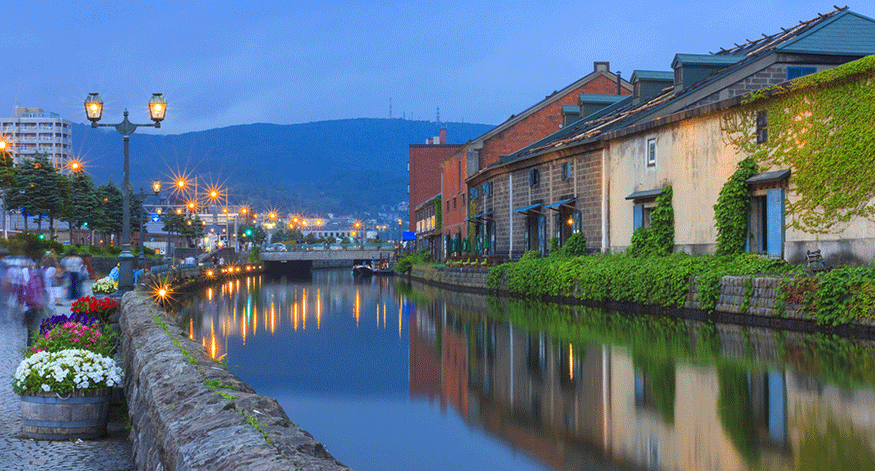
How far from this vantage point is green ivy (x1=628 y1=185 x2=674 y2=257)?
2991 cm

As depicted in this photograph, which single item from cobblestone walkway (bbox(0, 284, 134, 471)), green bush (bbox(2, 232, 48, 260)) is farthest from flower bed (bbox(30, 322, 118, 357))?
green bush (bbox(2, 232, 48, 260))

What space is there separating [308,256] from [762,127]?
284ft

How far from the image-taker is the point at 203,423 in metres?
5.66

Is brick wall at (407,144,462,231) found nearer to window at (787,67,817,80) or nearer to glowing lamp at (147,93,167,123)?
window at (787,67,817,80)

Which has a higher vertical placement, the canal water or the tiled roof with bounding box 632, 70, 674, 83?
the tiled roof with bounding box 632, 70, 674, 83

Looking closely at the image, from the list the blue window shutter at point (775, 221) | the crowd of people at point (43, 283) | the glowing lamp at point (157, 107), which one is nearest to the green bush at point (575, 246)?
the blue window shutter at point (775, 221)

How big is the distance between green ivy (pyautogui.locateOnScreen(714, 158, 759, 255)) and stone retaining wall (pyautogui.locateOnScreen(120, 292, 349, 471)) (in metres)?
19.9

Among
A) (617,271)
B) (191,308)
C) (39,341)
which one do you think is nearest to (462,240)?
(191,308)

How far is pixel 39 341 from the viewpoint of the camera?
10516 millimetres

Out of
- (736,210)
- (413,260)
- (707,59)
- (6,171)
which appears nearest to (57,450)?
(736,210)

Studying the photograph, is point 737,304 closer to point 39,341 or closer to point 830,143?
point 830,143

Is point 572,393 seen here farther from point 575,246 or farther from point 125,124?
point 575,246

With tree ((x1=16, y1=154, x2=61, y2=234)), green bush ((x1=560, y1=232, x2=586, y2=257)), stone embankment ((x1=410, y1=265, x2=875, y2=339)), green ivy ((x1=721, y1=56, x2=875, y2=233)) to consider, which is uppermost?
tree ((x1=16, y1=154, x2=61, y2=234))

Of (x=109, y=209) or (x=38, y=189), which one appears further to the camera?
(x=109, y=209)
